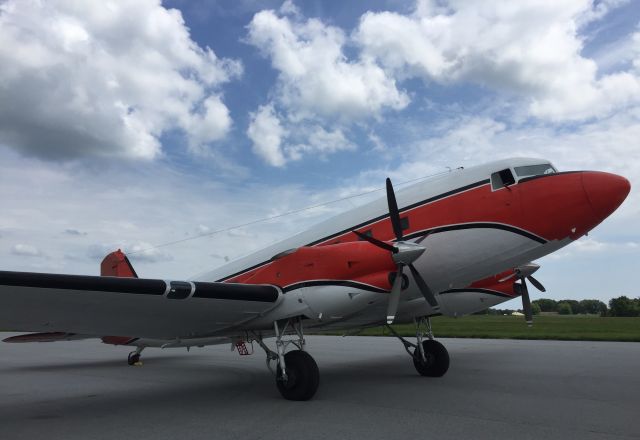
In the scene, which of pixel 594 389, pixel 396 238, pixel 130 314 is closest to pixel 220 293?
→ pixel 130 314

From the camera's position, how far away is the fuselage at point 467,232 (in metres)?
8.67

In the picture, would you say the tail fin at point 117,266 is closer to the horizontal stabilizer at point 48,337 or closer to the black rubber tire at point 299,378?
the horizontal stabilizer at point 48,337

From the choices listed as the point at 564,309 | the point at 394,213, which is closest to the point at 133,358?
the point at 394,213

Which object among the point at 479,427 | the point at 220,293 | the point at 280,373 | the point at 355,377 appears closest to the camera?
the point at 479,427

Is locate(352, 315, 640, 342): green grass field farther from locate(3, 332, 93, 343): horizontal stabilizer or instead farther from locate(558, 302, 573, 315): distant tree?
locate(558, 302, 573, 315): distant tree

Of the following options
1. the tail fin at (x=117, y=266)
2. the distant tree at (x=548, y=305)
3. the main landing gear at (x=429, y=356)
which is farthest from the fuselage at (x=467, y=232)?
the distant tree at (x=548, y=305)

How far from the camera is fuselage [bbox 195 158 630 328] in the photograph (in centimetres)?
867

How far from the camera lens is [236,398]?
394 inches

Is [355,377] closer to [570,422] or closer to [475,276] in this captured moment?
[475,276]

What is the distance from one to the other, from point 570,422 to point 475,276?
342 cm

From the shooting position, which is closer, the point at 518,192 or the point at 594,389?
the point at 518,192

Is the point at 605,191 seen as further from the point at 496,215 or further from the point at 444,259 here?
the point at 444,259

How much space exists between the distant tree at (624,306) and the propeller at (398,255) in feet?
329

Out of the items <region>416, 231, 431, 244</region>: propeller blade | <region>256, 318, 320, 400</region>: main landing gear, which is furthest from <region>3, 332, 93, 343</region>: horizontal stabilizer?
<region>416, 231, 431, 244</region>: propeller blade
